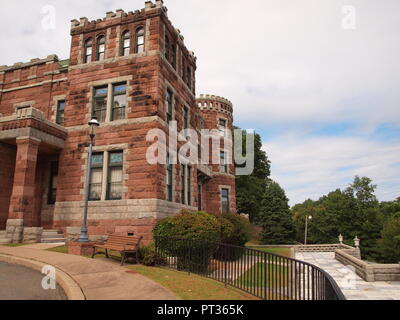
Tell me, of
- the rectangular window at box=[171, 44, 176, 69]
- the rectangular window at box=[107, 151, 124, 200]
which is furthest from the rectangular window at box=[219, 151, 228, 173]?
the rectangular window at box=[107, 151, 124, 200]

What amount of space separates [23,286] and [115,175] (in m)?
8.95

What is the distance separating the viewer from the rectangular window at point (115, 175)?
15.6 meters

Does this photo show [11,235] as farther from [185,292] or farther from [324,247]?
[324,247]

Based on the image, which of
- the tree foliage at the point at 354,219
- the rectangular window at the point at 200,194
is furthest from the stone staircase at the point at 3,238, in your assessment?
the tree foliage at the point at 354,219

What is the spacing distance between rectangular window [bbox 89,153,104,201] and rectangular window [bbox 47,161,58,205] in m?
3.12

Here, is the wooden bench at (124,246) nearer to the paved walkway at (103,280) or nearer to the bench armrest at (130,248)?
the bench armrest at (130,248)

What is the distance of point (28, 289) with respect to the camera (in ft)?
22.8

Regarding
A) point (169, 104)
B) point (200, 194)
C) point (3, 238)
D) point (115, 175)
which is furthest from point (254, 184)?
point (3, 238)

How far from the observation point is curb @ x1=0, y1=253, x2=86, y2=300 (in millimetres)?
6418

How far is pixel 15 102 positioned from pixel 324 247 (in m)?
31.0

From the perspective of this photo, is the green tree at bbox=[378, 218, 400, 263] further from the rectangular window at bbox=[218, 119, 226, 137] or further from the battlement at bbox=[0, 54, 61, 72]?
the battlement at bbox=[0, 54, 61, 72]

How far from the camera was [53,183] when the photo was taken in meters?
17.8

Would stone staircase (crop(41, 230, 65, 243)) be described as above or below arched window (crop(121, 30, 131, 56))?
below

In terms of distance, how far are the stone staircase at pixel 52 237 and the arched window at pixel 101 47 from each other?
994 centimetres
